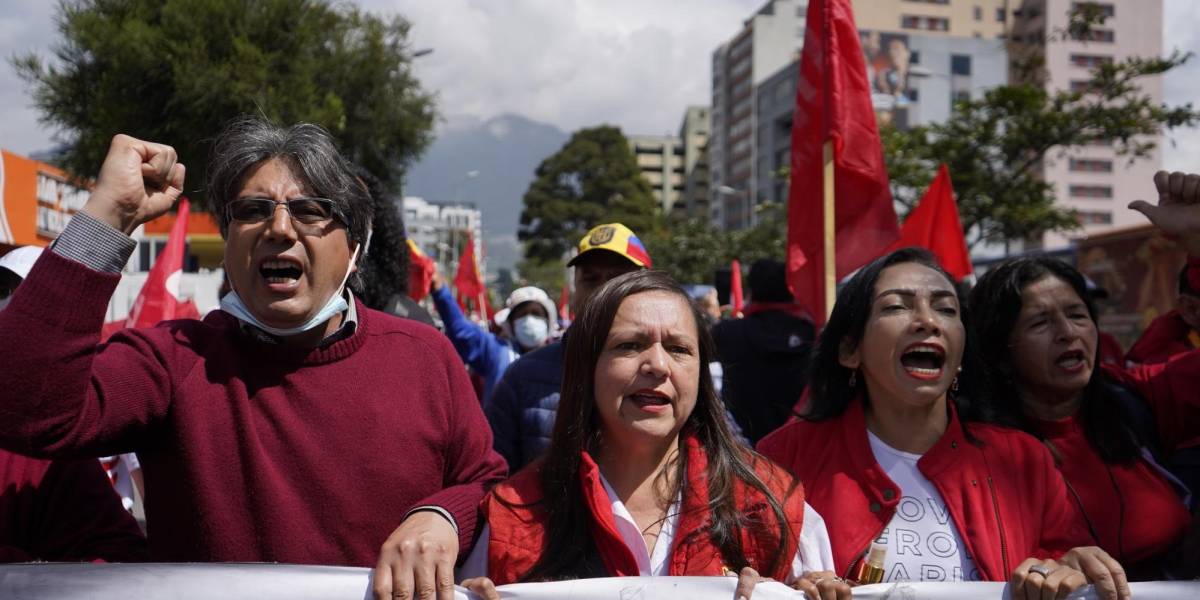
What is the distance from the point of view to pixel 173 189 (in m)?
2.06

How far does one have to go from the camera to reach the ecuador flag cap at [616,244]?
13.5 feet

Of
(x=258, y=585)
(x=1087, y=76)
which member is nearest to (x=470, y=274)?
(x=258, y=585)

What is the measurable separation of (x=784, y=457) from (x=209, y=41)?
12738 mm

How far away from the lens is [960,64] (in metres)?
76.2

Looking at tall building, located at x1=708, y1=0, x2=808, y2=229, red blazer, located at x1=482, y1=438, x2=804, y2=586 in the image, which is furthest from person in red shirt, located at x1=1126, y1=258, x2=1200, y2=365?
tall building, located at x1=708, y1=0, x2=808, y2=229

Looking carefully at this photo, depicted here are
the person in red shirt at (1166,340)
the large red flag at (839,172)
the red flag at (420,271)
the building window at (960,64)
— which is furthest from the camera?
the building window at (960,64)

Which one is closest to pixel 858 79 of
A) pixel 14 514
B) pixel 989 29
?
pixel 14 514

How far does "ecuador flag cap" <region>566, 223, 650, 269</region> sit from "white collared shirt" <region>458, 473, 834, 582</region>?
1.82 m

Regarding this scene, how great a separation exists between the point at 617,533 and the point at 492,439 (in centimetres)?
44

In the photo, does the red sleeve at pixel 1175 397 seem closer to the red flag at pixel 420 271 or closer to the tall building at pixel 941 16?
the red flag at pixel 420 271

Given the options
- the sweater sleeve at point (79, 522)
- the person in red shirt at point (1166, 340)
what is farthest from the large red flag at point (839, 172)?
the sweater sleeve at point (79, 522)

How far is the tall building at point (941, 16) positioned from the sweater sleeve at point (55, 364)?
89.1 meters

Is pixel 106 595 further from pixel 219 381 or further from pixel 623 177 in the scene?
pixel 623 177

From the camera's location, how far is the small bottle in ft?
7.80
